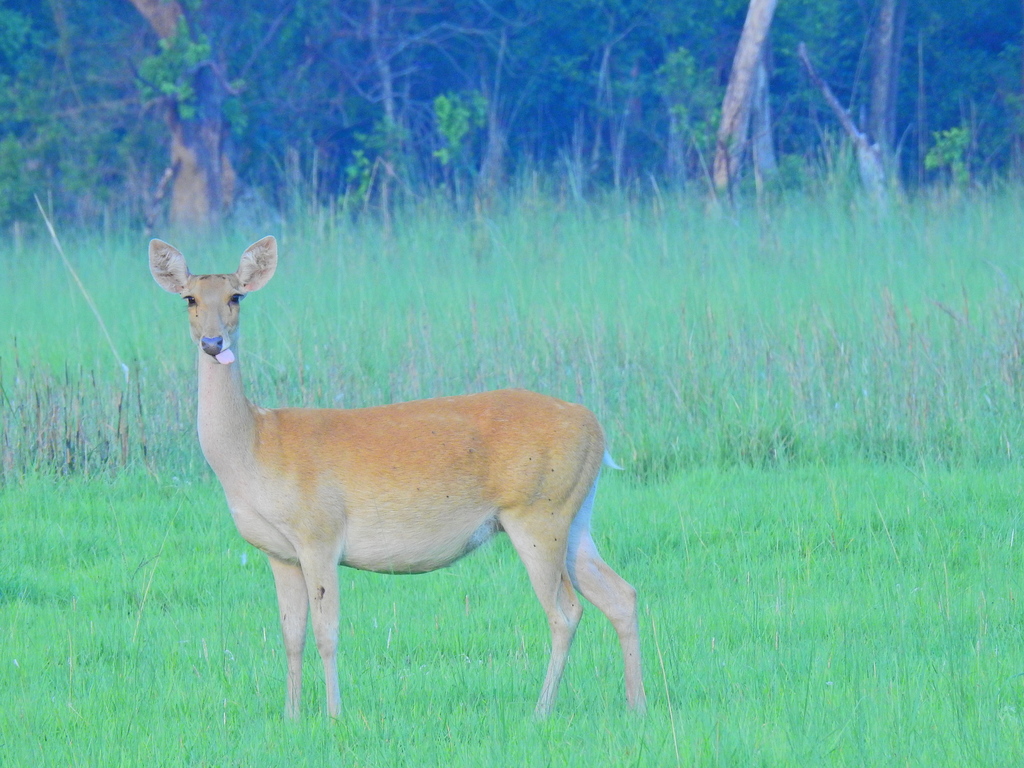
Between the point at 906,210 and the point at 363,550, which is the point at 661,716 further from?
the point at 906,210

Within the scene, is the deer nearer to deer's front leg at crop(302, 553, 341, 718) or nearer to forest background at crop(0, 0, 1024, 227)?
deer's front leg at crop(302, 553, 341, 718)

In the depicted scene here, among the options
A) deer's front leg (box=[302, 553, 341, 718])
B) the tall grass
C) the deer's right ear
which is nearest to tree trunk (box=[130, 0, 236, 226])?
the tall grass

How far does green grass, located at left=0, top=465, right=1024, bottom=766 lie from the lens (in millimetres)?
4289

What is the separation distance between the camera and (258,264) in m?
4.99

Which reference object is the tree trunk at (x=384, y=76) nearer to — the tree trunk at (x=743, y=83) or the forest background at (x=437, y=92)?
the forest background at (x=437, y=92)

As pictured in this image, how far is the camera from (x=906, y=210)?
1530 centimetres

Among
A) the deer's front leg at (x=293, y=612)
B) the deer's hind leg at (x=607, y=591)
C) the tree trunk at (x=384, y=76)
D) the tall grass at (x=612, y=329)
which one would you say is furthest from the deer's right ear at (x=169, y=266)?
the tree trunk at (x=384, y=76)

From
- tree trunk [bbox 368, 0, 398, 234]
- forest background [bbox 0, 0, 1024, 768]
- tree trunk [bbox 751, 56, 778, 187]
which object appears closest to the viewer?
forest background [bbox 0, 0, 1024, 768]

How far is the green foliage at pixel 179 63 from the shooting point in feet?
61.0

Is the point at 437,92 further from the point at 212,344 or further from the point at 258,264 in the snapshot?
the point at 212,344

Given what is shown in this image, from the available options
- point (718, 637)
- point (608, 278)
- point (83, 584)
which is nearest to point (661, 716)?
point (718, 637)

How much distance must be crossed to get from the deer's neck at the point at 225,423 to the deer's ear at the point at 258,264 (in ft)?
1.02

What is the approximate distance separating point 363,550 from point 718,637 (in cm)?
152

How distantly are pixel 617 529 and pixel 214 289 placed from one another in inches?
115
